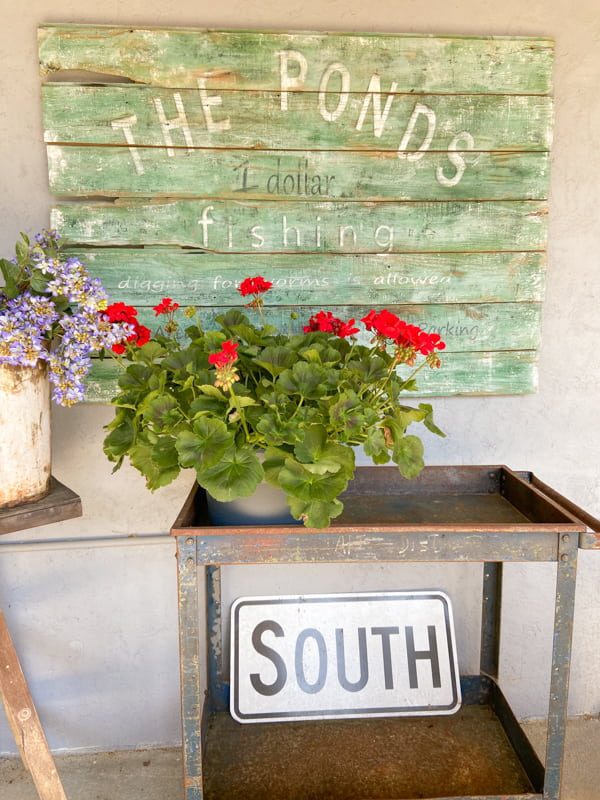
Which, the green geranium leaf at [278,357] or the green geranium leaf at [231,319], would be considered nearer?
the green geranium leaf at [278,357]

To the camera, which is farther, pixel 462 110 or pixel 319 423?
pixel 462 110

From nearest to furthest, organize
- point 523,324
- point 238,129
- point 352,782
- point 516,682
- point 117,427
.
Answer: point 117,427
point 352,782
point 238,129
point 523,324
point 516,682

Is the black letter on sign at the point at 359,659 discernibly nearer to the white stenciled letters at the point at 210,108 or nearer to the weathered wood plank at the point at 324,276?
the weathered wood plank at the point at 324,276

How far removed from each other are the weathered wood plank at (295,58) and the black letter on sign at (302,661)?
1629 millimetres

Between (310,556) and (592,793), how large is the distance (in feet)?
4.05

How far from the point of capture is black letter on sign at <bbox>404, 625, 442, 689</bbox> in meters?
1.94

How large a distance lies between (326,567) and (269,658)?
328 millimetres

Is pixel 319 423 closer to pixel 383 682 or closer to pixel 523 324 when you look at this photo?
pixel 523 324

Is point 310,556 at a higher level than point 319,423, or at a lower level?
lower

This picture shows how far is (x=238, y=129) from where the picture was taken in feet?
5.71

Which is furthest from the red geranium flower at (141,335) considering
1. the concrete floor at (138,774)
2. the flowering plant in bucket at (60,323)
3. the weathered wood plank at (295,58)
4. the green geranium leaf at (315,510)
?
the concrete floor at (138,774)

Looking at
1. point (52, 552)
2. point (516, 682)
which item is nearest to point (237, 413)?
point (52, 552)

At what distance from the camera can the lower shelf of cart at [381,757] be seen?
1.58 m

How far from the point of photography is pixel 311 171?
1773mm
